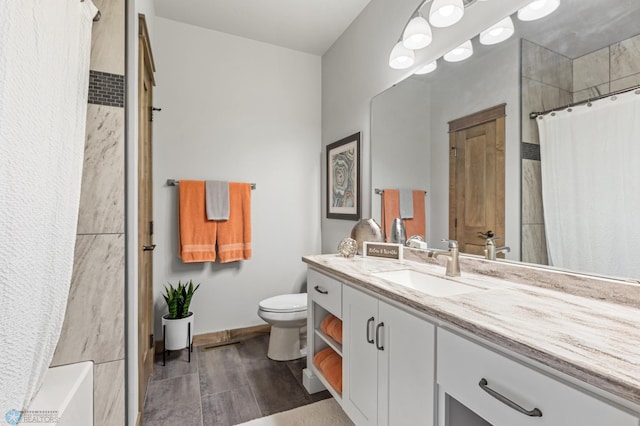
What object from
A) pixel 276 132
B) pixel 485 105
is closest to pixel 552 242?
pixel 485 105

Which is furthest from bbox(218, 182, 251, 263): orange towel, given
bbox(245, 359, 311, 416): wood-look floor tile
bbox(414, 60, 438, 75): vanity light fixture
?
bbox(414, 60, 438, 75): vanity light fixture

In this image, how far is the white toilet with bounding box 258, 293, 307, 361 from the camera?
2223 millimetres

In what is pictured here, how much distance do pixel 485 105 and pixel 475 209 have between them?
0.50 m

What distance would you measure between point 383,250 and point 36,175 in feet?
5.37

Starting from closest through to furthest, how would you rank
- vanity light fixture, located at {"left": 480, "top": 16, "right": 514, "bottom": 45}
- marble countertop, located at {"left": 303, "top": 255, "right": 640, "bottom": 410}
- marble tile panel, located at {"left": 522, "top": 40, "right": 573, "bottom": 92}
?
marble countertop, located at {"left": 303, "top": 255, "right": 640, "bottom": 410} → marble tile panel, located at {"left": 522, "top": 40, "right": 573, "bottom": 92} → vanity light fixture, located at {"left": 480, "top": 16, "right": 514, "bottom": 45}

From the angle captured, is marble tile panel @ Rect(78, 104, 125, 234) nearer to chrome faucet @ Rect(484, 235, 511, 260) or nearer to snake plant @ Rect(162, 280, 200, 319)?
snake plant @ Rect(162, 280, 200, 319)

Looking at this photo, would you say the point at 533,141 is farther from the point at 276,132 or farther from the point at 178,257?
the point at 178,257

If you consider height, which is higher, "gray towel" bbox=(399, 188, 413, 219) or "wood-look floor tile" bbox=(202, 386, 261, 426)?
"gray towel" bbox=(399, 188, 413, 219)

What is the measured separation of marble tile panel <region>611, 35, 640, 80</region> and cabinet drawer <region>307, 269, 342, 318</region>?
1.33 metres

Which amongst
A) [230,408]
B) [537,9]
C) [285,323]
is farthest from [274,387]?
[537,9]

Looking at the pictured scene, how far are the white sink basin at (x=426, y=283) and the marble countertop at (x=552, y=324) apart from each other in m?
0.06

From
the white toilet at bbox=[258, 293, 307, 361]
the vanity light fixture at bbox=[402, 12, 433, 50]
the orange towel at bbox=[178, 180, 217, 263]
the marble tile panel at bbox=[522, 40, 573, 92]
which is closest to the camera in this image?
the marble tile panel at bbox=[522, 40, 573, 92]

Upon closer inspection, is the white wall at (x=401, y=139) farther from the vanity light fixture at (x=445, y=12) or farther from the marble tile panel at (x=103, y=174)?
the marble tile panel at (x=103, y=174)

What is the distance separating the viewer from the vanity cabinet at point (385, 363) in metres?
1.00
